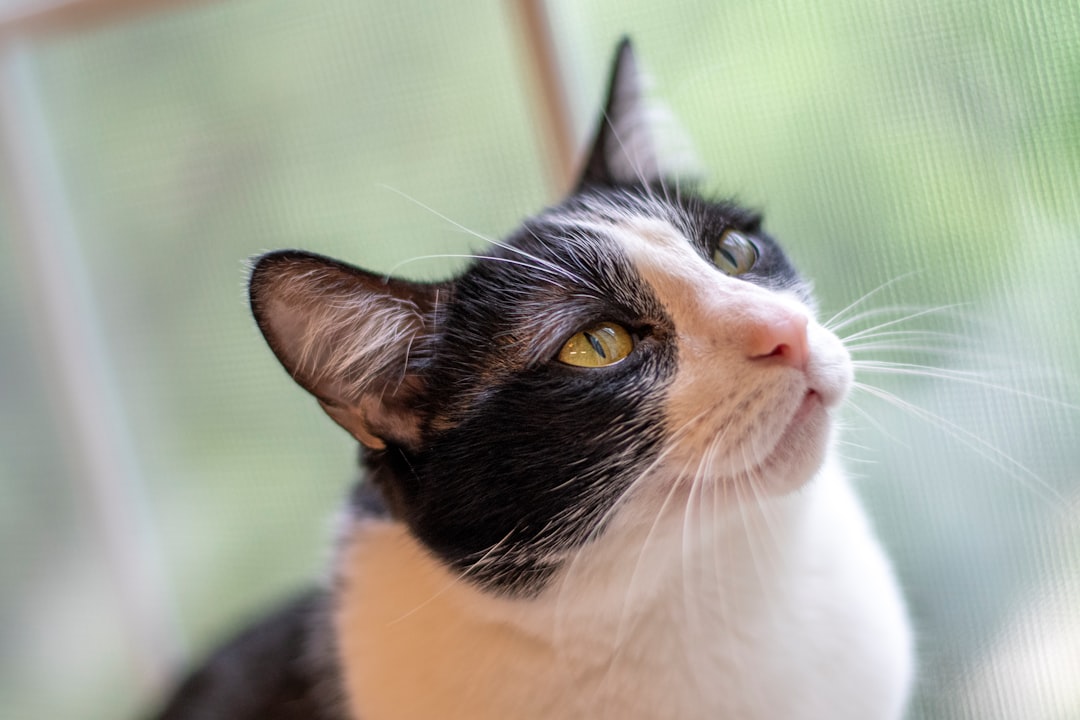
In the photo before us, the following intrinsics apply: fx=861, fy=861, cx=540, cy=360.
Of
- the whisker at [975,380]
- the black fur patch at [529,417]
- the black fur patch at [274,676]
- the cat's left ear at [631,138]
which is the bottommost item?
the black fur patch at [274,676]

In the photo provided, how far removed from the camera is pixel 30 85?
6.88 ft

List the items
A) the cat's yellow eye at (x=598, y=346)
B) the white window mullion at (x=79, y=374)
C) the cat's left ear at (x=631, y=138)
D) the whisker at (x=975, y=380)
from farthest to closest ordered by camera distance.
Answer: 1. the white window mullion at (x=79, y=374)
2. the cat's left ear at (x=631, y=138)
3. the whisker at (x=975, y=380)
4. the cat's yellow eye at (x=598, y=346)

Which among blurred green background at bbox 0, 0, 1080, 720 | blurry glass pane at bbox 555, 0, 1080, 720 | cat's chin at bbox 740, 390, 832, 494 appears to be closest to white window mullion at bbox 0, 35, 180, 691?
blurred green background at bbox 0, 0, 1080, 720

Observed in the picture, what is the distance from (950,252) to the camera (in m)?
1.34

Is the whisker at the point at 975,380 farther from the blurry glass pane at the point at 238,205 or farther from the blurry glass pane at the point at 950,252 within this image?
the blurry glass pane at the point at 238,205

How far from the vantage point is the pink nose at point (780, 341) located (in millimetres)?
938

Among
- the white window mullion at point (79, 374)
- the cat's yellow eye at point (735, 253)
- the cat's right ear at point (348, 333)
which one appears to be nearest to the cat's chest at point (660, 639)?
the cat's right ear at point (348, 333)

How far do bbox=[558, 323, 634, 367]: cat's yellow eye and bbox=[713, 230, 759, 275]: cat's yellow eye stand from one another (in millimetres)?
225

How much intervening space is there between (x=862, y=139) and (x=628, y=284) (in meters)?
0.59

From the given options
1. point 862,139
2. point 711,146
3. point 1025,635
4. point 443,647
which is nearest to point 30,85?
point 711,146

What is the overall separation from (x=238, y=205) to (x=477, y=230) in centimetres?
59

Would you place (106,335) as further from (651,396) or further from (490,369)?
(651,396)

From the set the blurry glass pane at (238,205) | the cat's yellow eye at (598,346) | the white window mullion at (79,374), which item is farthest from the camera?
the white window mullion at (79,374)

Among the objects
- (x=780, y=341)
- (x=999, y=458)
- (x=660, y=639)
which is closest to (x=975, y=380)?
(x=999, y=458)
